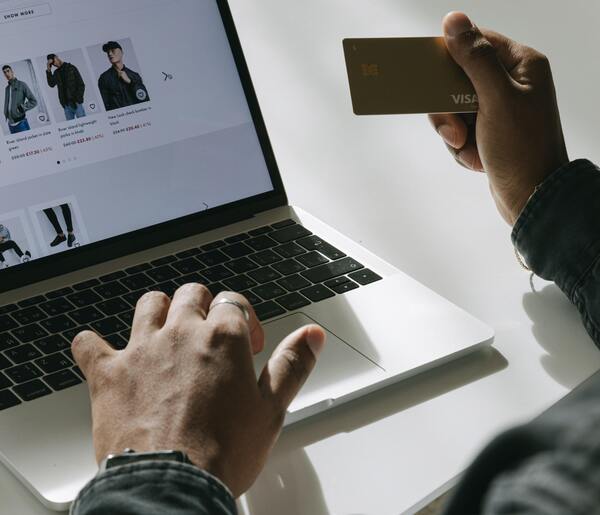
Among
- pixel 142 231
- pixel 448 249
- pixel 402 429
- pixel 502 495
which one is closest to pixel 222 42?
pixel 142 231

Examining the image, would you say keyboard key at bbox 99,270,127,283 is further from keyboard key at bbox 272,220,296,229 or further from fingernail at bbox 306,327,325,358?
fingernail at bbox 306,327,325,358

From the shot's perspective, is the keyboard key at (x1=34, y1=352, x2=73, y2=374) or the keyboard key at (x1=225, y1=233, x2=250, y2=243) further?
the keyboard key at (x1=225, y1=233, x2=250, y2=243)

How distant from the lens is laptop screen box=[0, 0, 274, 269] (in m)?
0.84

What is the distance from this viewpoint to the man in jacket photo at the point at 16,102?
827 mm

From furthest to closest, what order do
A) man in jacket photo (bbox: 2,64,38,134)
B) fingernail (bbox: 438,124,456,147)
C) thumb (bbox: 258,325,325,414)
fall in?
fingernail (bbox: 438,124,456,147) < man in jacket photo (bbox: 2,64,38,134) < thumb (bbox: 258,325,325,414)

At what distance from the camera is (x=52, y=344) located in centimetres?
77

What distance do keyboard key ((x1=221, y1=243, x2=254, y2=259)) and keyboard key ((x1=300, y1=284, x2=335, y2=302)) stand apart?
0.29 feet

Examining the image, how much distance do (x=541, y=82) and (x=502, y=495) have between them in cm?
64

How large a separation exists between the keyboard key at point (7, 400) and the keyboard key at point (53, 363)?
0.03 meters

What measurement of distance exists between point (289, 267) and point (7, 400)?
29 centimetres

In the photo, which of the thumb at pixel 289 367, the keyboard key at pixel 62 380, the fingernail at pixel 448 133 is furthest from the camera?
the fingernail at pixel 448 133

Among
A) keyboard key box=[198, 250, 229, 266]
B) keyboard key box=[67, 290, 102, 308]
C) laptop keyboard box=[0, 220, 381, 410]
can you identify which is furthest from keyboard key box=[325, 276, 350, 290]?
keyboard key box=[67, 290, 102, 308]

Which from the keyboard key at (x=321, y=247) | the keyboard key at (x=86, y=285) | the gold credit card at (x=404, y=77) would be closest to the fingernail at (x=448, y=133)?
the gold credit card at (x=404, y=77)

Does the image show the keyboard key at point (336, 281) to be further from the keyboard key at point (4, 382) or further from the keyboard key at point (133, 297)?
the keyboard key at point (4, 382)
